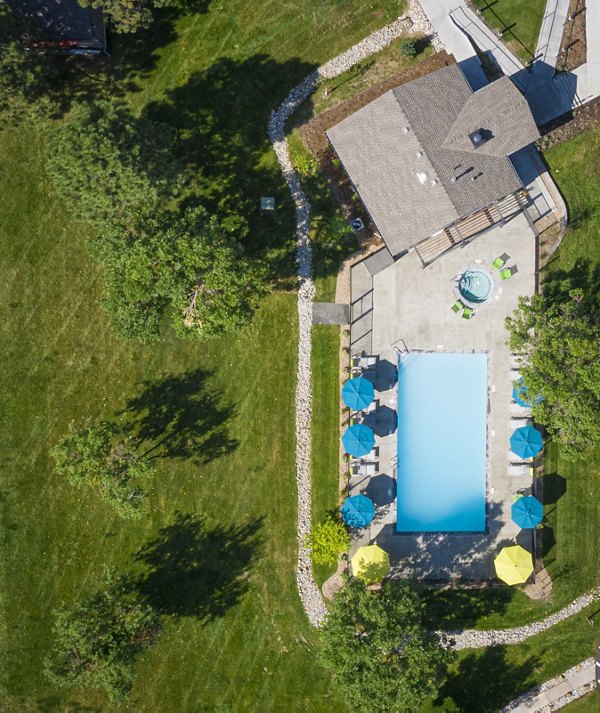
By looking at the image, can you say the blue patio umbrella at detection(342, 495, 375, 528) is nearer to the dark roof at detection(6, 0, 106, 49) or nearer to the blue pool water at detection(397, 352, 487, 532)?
the blue pool water at detection(397, 352, 487, 532)

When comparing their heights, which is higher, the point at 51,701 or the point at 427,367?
the point at 427,367

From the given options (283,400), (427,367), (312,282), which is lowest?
(427,367)

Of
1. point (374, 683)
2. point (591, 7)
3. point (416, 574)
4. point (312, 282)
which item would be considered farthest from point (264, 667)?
point (591, 7)

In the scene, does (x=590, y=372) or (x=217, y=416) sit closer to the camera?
(x=590, y=372)

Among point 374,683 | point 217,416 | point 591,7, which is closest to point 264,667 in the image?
point 374,683

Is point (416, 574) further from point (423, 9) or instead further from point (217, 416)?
point (423, 9)

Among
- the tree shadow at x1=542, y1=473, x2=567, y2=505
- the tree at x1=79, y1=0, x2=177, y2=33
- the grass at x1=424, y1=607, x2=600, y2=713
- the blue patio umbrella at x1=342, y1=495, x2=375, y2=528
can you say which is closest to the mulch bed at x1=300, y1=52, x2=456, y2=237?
the tree at x1=79, y1=0, x2=177, y2=33

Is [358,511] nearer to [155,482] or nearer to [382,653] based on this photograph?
[382,653]

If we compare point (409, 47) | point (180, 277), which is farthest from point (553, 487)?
point (409, 47)
